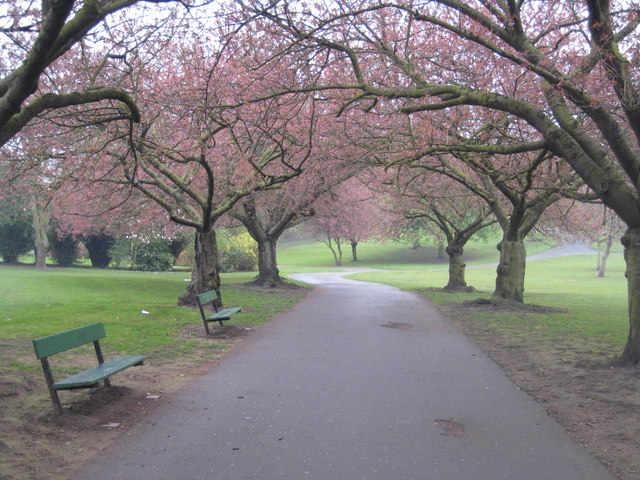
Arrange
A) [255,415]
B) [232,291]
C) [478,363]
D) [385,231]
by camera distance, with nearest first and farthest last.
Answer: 1. [255,415]
2. [478,363]
3. [232,291]
4. [385,231]

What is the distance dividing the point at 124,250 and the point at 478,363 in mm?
35903

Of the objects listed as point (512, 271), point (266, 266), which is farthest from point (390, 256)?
point (512, 271)

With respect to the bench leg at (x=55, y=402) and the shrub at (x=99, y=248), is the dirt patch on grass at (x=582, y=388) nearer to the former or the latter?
the bench leg at (x=55, y=402)

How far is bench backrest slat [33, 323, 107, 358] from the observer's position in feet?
17.8

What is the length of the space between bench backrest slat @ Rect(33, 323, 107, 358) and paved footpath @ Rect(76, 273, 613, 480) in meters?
1.20

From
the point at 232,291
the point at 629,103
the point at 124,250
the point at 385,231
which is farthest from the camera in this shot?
the point at 124,250

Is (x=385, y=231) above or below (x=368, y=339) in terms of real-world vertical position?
above

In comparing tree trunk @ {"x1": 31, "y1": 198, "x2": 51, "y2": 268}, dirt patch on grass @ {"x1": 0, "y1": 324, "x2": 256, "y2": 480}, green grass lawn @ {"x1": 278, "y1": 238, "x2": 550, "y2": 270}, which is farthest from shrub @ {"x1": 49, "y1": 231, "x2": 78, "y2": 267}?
dirt patch on grass @ {"x1": 0, "y1": 324, "x2": 256, "y2": 480}

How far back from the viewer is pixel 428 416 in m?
5.82

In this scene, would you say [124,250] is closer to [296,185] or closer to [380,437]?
[296,185]

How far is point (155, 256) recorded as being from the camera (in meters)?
38.2

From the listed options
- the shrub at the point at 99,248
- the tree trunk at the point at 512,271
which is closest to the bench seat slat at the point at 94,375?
the tree trunk at the point at 512,271

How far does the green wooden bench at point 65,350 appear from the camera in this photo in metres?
5.49

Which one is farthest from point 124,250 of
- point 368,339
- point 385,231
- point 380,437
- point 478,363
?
point 380,437
